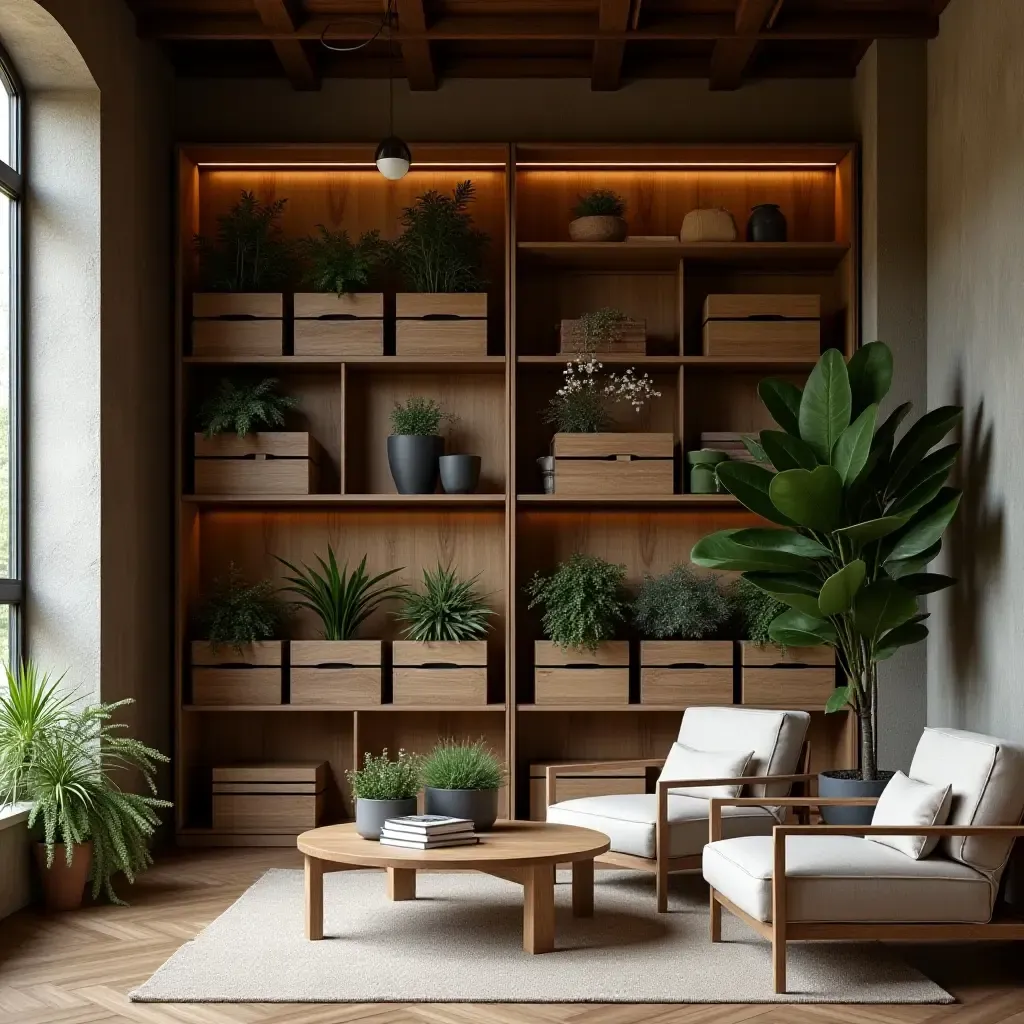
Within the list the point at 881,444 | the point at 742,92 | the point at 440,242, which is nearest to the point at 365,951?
the point at 881,444

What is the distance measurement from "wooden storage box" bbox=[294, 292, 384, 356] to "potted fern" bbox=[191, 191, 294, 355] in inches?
4.4

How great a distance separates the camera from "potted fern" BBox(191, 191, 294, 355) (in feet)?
21.6

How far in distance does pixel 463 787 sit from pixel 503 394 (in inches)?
104

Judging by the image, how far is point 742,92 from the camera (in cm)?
684

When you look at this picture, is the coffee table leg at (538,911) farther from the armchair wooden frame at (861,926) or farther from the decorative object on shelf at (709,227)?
the decorative object on shelf at (709,227)

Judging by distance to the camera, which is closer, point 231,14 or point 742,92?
point 231,14

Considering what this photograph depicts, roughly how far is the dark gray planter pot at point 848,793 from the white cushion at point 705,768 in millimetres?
324

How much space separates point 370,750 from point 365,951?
2.41 metres

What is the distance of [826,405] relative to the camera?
17.8ft

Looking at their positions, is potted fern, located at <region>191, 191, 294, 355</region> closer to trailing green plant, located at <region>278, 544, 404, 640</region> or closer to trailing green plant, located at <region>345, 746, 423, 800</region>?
trailing green plant, located at <region>278, 544, 404, 640</region>

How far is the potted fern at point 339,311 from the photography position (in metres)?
6.56

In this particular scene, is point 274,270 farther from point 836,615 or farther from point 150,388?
point 836,615

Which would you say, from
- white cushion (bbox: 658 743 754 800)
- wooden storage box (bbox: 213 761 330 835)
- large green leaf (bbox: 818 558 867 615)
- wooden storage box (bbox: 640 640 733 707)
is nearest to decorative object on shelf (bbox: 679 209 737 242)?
wooden storage box (bbox: 640 640 733 707)

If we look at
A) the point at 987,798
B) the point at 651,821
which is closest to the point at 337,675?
the point at 651,821
